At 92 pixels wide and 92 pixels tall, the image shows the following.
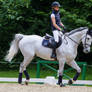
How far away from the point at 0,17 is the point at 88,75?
4.74m

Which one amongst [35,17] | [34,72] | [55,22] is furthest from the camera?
[35,17]

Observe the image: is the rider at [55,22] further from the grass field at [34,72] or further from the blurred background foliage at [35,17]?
the grass field at [34,72]

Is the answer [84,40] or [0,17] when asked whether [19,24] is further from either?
[84,40]

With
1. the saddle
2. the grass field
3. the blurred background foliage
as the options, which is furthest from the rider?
the grass field

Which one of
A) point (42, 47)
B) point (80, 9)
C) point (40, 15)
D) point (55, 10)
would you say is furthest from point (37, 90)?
point (40, 15)

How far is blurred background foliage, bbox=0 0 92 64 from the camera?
1290 cm

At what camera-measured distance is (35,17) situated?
1495 centimetres

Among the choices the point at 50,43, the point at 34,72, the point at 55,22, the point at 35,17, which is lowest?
Answer: the point at 34,72

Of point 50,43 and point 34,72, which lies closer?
point 50,43

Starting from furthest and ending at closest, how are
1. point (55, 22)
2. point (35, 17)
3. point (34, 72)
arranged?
point (35, 17)
point (34, 72)
point (55, 22)

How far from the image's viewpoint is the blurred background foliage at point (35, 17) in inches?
508

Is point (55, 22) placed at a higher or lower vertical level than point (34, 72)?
higher

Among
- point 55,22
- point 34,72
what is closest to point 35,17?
point 34,72

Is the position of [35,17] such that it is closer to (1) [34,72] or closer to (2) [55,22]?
(1) [34,72]
